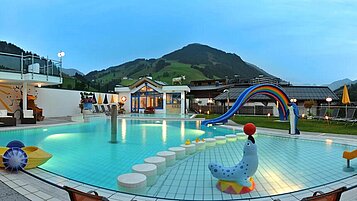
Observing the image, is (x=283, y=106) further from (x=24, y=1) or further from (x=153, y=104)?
(x=24, y=1)

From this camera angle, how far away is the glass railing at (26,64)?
535 inches

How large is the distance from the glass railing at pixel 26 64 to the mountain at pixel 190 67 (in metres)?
47.4

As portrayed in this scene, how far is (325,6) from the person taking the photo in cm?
3152

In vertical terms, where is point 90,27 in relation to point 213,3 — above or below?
above

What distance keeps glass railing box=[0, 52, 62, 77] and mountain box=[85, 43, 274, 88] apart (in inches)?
1867

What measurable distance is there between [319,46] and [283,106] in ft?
165

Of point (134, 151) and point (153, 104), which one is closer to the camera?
point (134, 151)

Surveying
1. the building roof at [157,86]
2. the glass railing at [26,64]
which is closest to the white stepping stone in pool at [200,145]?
the glass railing at [26,64]

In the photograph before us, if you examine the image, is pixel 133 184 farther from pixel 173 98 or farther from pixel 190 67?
pixel 190 67

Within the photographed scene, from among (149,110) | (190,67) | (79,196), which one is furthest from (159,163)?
(190,67)

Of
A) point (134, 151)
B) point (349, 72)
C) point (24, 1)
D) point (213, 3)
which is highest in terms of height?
→ point (213, 3)

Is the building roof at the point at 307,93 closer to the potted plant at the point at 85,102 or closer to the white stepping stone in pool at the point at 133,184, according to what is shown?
the potted plant at the point at 85,102

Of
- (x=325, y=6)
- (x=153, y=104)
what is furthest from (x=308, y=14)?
(x=153, y=104)

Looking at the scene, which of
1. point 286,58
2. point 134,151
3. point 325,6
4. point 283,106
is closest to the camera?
point 134,151
